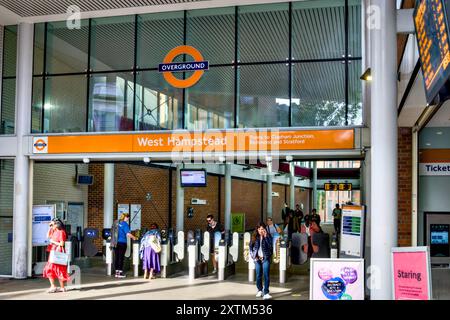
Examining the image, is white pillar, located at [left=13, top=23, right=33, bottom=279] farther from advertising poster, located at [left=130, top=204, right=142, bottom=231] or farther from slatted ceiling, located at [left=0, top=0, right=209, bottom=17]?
advertising poster, located at [left=130, top=204, right=142, bottom=231]

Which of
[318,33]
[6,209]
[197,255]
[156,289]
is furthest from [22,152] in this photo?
[318,33]

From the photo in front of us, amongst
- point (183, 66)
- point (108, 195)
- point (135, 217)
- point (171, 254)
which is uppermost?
point (183, 66)

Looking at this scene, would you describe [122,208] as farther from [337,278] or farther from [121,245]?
[337,278]

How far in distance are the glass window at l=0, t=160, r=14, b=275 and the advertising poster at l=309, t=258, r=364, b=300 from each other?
912cm

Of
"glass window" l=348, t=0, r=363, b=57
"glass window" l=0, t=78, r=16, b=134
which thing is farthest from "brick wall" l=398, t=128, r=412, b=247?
"glass window" l=0, t=78, r=16, b=134

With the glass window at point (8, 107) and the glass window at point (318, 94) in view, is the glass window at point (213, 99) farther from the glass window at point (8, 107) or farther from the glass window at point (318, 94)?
the glass window at point (8, 107)

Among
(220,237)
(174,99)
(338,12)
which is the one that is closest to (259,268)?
(220,237)

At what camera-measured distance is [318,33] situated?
12.4 metres

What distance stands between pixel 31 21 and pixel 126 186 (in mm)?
7347

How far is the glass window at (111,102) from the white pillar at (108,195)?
414cm

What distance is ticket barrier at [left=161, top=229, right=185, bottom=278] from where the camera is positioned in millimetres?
13797

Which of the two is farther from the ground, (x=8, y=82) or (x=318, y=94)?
(x=8, y=82)

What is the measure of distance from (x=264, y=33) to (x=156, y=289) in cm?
610

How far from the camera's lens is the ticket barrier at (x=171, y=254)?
45.3 feet
